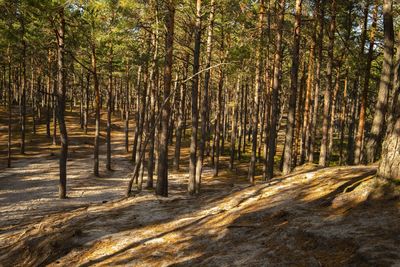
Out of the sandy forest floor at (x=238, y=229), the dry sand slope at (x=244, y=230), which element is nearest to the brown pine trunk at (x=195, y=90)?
the sandy forest floor at (x=238, y=229)

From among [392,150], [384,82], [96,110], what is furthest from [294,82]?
[96,110]

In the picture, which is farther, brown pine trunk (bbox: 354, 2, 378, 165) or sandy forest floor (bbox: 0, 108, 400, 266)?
brown pine trunk (bbox: 354, 2, 378, 165)

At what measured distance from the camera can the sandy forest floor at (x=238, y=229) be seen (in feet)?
20.7

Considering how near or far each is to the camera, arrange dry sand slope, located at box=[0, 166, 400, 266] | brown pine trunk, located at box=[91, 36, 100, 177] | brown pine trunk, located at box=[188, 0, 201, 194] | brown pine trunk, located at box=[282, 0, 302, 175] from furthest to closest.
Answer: brown pine trunk, located at box=[91, 36, 100, 177]
brown pine trunk, located at box=[188, 0, 201, 194]
brown pine trunk, located at box=[282, 0, 302, 175]
dry sand slope, located at box=[0, 166, 400, 266]

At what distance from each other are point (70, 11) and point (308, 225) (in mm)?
17930

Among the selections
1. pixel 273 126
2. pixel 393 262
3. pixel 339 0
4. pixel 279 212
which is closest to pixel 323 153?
pixel 273 126

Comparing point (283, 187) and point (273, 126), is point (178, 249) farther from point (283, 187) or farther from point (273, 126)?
point (273, 126)

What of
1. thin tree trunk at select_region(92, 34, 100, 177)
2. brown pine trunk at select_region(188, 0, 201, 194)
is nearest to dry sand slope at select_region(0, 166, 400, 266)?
Answer: brown pine trunk at select_region(188, 0, 201, 194)

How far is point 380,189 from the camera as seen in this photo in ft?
24.8

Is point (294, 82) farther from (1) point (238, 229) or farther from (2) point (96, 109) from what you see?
(2) point (96, 109)

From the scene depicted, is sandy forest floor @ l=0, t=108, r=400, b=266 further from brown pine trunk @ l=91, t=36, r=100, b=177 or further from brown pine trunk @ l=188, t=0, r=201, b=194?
brown pine trunk @ l=91, t=36, r=100, b=177

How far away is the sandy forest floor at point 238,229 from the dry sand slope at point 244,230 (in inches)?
0.8

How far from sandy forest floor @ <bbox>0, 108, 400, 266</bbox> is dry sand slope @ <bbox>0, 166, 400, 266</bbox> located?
2 cm

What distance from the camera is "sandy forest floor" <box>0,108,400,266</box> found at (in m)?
6.31
